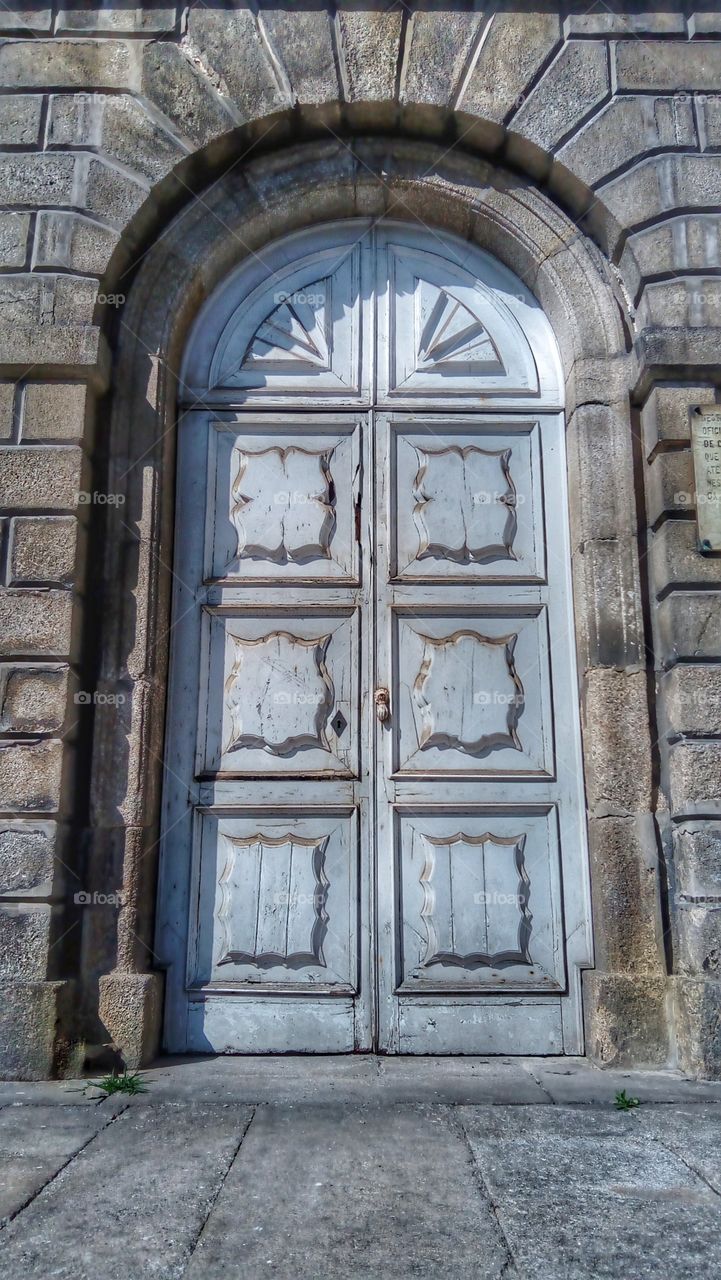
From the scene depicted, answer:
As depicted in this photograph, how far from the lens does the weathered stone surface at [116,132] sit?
4.43m

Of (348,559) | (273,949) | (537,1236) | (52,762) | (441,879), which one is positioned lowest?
(537,1236)

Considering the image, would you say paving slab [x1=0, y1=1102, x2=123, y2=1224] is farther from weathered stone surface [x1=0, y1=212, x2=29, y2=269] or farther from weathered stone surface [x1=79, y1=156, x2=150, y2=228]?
weathered stone surface [x1=79, y1=156, x2=150, y2=228]

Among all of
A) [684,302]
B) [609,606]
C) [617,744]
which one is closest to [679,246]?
[684,302]

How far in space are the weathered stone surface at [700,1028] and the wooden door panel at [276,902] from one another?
1.31m

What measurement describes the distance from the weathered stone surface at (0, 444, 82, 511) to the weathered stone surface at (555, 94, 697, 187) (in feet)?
8.77

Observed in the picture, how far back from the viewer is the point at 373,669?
169 inches

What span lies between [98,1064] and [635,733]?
2523 mm

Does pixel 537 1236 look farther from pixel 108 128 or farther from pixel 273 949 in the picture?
pixel 108 128

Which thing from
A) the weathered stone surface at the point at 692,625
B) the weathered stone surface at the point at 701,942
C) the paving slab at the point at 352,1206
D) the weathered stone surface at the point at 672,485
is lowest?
the paving slab at the point at 352,1206

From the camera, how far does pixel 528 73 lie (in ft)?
14.9

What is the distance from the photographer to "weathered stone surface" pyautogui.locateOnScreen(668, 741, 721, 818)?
3812 millimetres

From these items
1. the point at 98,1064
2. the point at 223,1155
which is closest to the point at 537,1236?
the point at 223,1155

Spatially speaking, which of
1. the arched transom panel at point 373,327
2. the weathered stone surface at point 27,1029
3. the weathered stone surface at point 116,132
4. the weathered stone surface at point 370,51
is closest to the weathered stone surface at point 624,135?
the arched transom panel at point 373,327

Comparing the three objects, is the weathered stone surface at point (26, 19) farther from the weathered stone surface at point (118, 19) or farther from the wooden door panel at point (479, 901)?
the wooden door panel at point (479, 901)
